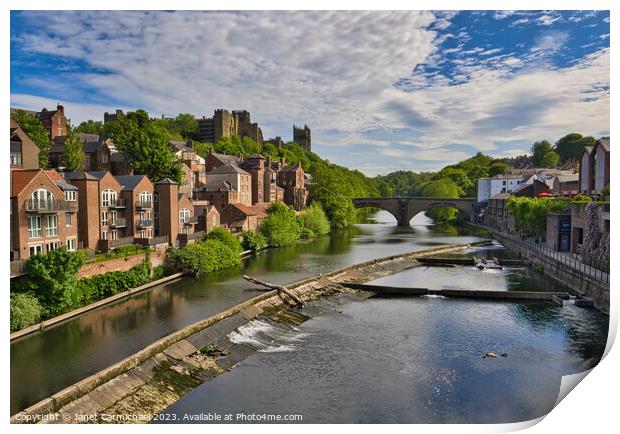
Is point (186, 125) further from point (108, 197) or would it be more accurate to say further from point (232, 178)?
point (108, 197)

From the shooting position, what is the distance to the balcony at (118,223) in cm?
2546

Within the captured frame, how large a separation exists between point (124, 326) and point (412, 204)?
5477 centimetres

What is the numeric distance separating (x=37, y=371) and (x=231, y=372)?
5059 mm

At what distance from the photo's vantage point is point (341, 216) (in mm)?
59000

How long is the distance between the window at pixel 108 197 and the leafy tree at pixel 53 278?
7143 mm

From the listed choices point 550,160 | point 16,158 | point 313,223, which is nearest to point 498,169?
point 550,160

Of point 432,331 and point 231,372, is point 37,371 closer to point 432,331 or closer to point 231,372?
point 231,372

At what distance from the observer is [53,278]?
57.1 ft

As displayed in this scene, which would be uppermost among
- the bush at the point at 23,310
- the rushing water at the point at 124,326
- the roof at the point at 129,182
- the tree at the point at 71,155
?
the tree at the point at 71,155

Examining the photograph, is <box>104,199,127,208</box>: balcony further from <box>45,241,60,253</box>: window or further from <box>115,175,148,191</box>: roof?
<box>45,241,60,253</box>: window

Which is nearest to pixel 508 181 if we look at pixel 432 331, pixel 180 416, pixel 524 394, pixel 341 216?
pixel 341 216

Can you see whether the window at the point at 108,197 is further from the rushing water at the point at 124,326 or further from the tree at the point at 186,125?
the tree at the point at 186,125

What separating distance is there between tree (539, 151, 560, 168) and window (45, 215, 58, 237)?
58.3 m

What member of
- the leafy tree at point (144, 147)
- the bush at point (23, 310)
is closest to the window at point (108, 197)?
the leafy tree at point (144, 147)
